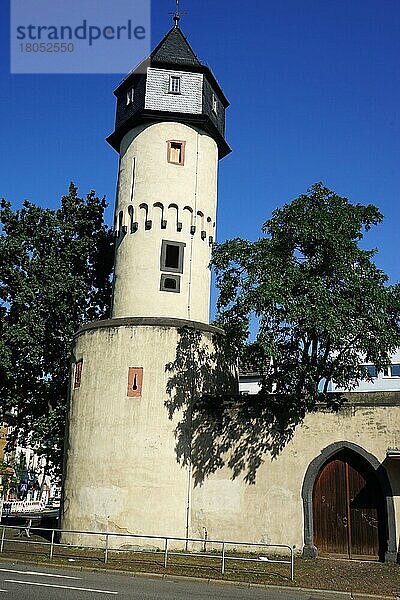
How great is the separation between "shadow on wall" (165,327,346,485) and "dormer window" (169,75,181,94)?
10.2 meters

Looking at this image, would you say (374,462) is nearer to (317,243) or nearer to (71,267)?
(317,243)

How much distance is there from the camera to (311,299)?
18859 mm

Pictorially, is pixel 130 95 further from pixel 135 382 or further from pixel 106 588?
pixel 106 588

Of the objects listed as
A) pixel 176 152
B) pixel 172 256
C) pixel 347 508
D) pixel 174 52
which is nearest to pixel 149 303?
pixel 172 256

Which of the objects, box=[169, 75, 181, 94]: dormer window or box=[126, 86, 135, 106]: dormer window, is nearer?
box=[169, 75, 181, 94]: dormer window

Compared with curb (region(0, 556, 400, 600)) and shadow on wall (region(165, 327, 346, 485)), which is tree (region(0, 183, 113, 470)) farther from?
curb (region(0, 556, 400, 600))

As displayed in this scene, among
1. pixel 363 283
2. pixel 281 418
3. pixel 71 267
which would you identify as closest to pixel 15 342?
pixel 71 267

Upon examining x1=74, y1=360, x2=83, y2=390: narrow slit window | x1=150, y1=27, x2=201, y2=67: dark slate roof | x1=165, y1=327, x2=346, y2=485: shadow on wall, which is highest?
x1=150, y1=27, x2=201, y2=67: dark slate roof

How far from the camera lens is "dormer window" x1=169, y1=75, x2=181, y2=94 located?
85.6ft

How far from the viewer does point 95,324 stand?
75.1ft

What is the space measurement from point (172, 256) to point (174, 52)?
9.01 metres

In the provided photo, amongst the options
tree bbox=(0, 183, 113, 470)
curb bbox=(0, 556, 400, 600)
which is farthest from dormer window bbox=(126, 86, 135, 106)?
curb bbox=(0, 556, 400, 600)

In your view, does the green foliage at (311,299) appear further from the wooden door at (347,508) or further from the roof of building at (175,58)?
the roof of building at (175,58)

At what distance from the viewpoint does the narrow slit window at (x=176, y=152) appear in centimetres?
2561
